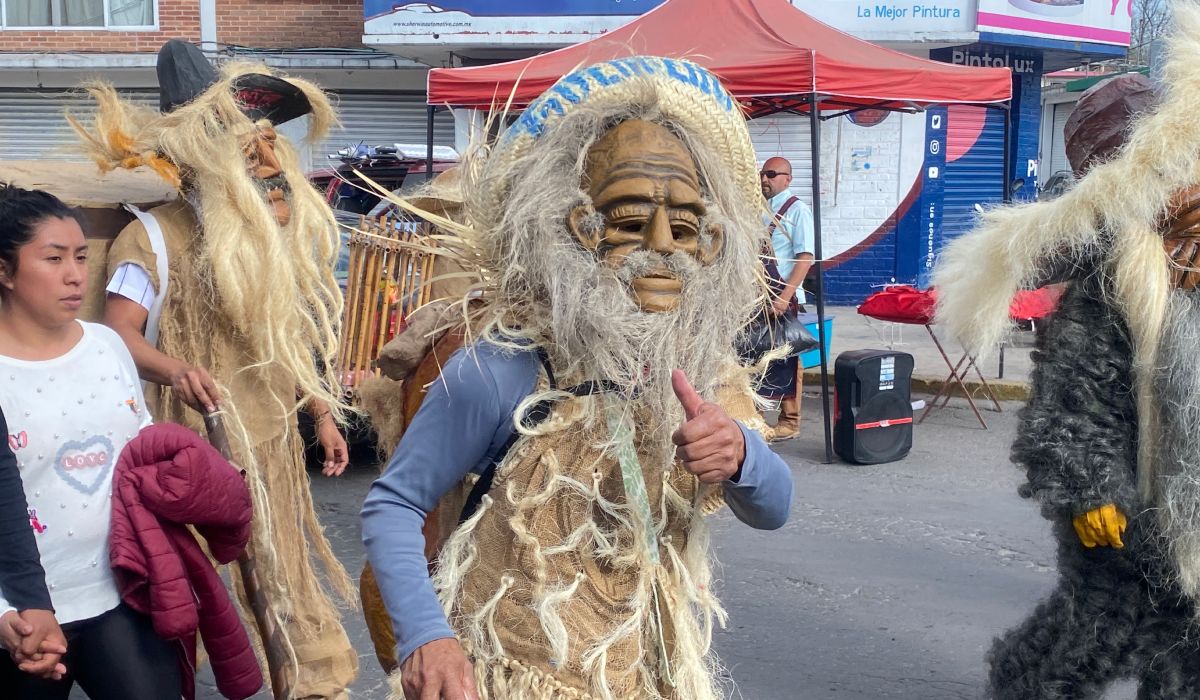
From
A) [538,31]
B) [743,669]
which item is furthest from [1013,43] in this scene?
[743,669]

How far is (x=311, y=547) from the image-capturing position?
399 centimetres

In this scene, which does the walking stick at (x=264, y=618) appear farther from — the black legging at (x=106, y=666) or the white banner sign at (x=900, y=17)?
the white banner sign at (x=900, y=17)

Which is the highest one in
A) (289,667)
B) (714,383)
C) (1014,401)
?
(714,383)

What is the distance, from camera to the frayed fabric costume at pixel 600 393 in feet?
6.33

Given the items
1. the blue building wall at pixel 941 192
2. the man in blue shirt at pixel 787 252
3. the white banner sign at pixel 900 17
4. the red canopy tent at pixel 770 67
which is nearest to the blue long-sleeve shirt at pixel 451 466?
the red canopy tent at pixel 770 67

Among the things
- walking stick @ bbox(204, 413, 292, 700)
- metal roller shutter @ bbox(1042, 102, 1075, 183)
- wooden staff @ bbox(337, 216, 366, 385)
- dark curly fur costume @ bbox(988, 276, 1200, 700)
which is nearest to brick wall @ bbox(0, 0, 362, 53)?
wooden staff @ bbox(337, 216, 366, 385)

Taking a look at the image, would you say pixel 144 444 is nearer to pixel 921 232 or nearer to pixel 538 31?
pixel 538 31

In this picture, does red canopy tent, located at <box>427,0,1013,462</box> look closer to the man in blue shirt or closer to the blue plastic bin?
the man in blue shirt

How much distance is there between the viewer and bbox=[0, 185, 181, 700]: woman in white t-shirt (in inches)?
98.0

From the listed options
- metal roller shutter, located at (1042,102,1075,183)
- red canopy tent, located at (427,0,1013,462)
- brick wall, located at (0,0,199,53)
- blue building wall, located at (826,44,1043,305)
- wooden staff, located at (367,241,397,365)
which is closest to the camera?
wooden staff, located at (367,241,397,365)

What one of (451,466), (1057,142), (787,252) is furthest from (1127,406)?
(1057,142)

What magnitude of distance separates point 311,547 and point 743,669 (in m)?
1.64

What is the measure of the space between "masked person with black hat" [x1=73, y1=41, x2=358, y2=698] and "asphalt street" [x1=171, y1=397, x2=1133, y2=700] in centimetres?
69

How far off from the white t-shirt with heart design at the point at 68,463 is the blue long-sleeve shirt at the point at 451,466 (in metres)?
0.95
